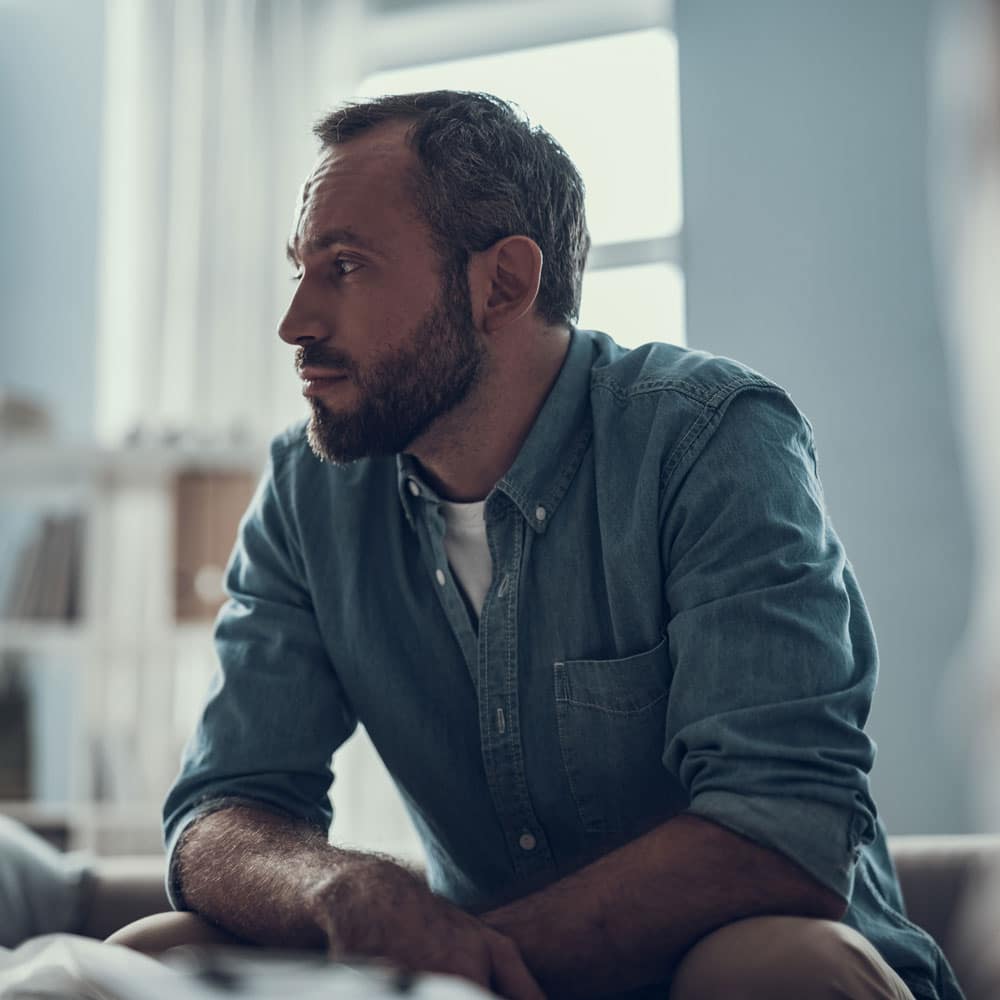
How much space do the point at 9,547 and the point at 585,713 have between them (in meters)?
2.56

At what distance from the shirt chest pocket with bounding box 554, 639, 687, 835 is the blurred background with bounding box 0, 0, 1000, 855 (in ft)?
4.38

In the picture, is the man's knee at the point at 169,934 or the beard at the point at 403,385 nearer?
the man's knee at the point at 169,934

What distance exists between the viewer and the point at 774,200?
2.72 metres

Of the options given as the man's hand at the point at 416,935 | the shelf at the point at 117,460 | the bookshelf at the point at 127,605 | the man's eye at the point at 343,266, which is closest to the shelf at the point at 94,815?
the bookshelf at the point at 127,605

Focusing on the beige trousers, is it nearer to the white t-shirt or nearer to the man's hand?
the man's hand

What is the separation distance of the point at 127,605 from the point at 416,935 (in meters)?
2.04

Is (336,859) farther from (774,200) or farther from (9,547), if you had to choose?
(9,547)

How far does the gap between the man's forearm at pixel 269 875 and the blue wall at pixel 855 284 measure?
1722 mm

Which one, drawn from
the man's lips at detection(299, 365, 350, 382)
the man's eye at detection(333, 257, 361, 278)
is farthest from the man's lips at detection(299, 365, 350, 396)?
the man's eye at detection(333, 257, 361, 278)

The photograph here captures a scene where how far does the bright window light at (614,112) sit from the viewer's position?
2.93m

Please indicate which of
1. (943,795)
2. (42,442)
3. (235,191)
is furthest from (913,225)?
(42,442)

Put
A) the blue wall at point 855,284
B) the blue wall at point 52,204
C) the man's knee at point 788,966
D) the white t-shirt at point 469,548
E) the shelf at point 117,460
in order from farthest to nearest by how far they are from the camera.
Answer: the blue wall at point 52,204 → the shelf at point 117,460 → the blue wall at point 855,284 → the white t-shirt at point 469,548 → the man's knee at point 788,966

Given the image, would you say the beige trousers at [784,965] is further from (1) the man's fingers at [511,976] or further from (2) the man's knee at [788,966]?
(1) the man's fingers at [511,976]

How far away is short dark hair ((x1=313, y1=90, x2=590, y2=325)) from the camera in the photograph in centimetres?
139
